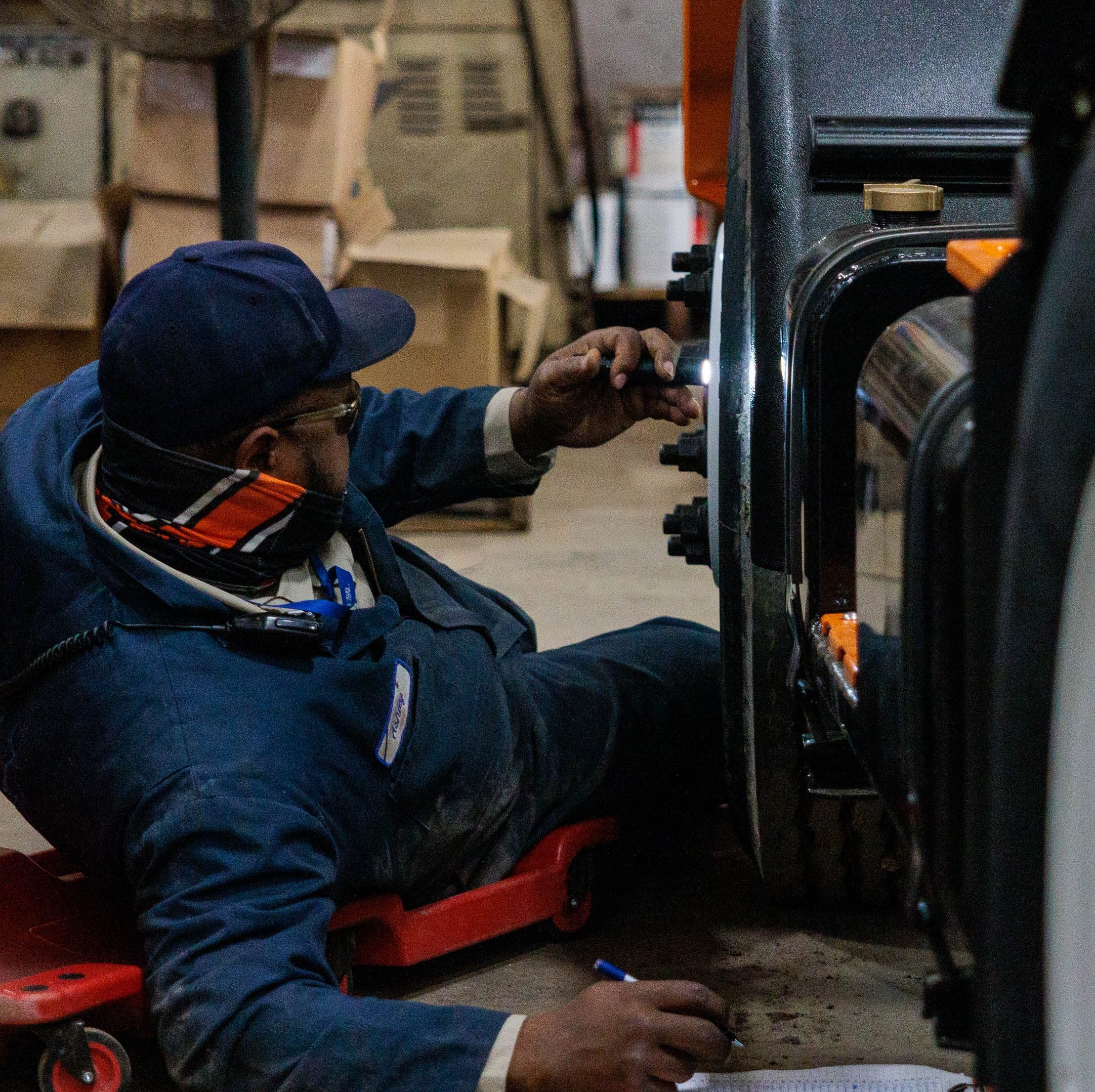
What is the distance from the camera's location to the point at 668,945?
5.72 ft

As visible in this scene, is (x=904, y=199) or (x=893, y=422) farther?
(x=904, y=199)

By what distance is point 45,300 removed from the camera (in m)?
3.88

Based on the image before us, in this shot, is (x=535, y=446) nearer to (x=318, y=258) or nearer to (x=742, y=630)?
(x=742, y=630)

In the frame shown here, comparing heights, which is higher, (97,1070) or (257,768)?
(257,768)

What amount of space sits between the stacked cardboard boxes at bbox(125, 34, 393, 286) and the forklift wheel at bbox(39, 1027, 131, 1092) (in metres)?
2.50

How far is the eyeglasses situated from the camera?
60.5 inches

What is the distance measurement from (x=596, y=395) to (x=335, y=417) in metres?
0.38

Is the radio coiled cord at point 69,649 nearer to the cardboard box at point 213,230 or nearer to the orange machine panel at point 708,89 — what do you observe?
the orange machine panel at point 708,89

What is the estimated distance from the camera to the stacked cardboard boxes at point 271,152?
3555mm

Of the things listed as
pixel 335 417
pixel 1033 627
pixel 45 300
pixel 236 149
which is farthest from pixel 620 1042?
pixel 45 300

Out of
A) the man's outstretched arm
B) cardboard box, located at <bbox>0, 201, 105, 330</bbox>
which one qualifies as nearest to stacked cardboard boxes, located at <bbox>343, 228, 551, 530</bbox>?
cardboard box, located at <bbox>0, 201, 105, 330</bbox>

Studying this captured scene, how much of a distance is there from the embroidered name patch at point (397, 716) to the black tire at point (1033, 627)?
856mm

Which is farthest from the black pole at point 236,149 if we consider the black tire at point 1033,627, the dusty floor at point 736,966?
the black tire at point 1033,627

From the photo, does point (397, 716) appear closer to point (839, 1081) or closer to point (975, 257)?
point (839, 1081)
